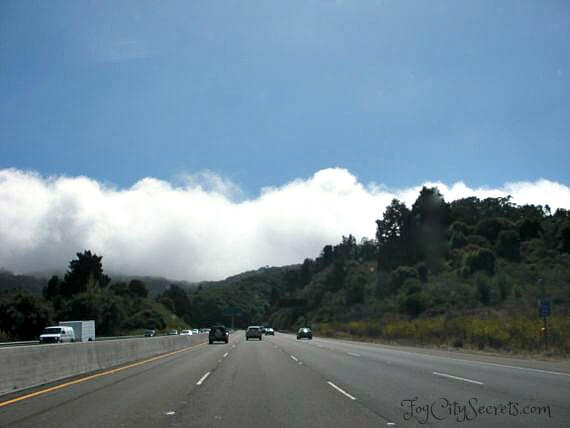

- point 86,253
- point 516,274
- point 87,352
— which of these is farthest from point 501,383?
point 86,253

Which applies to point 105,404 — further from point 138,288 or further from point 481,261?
point 138,288

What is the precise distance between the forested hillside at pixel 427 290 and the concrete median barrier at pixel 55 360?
72.5 feet

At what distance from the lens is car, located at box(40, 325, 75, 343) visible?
50.5 meters

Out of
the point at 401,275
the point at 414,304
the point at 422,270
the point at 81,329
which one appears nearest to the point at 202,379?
the point at 81,329

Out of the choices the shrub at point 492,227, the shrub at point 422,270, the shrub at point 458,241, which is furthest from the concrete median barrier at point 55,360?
the shrub at point 458,241

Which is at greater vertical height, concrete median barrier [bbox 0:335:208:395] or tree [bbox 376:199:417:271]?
tree [bbox 376:199:417:271]

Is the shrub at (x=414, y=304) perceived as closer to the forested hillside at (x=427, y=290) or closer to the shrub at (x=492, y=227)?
the forested hillside at (x=427, y=290)

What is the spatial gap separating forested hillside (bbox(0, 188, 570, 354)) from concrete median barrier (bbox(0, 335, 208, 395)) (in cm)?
2210

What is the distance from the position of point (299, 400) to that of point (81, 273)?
10860 centimetres

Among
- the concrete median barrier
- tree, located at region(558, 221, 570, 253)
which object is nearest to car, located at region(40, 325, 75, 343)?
the concrete median barrier

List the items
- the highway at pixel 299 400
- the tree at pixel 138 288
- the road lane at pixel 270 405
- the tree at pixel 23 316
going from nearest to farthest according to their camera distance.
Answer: the road lane at pixel 270 405 → the highway at pixel 299 400 → the tree at pixel 23 316 → the tree at pixel 138 288

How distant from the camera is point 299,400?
44.4 ft

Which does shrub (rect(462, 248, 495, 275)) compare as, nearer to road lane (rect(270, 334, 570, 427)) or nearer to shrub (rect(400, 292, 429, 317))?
shrub (rect(400, 292, 429, 317))

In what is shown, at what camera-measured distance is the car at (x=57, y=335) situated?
5053cm
